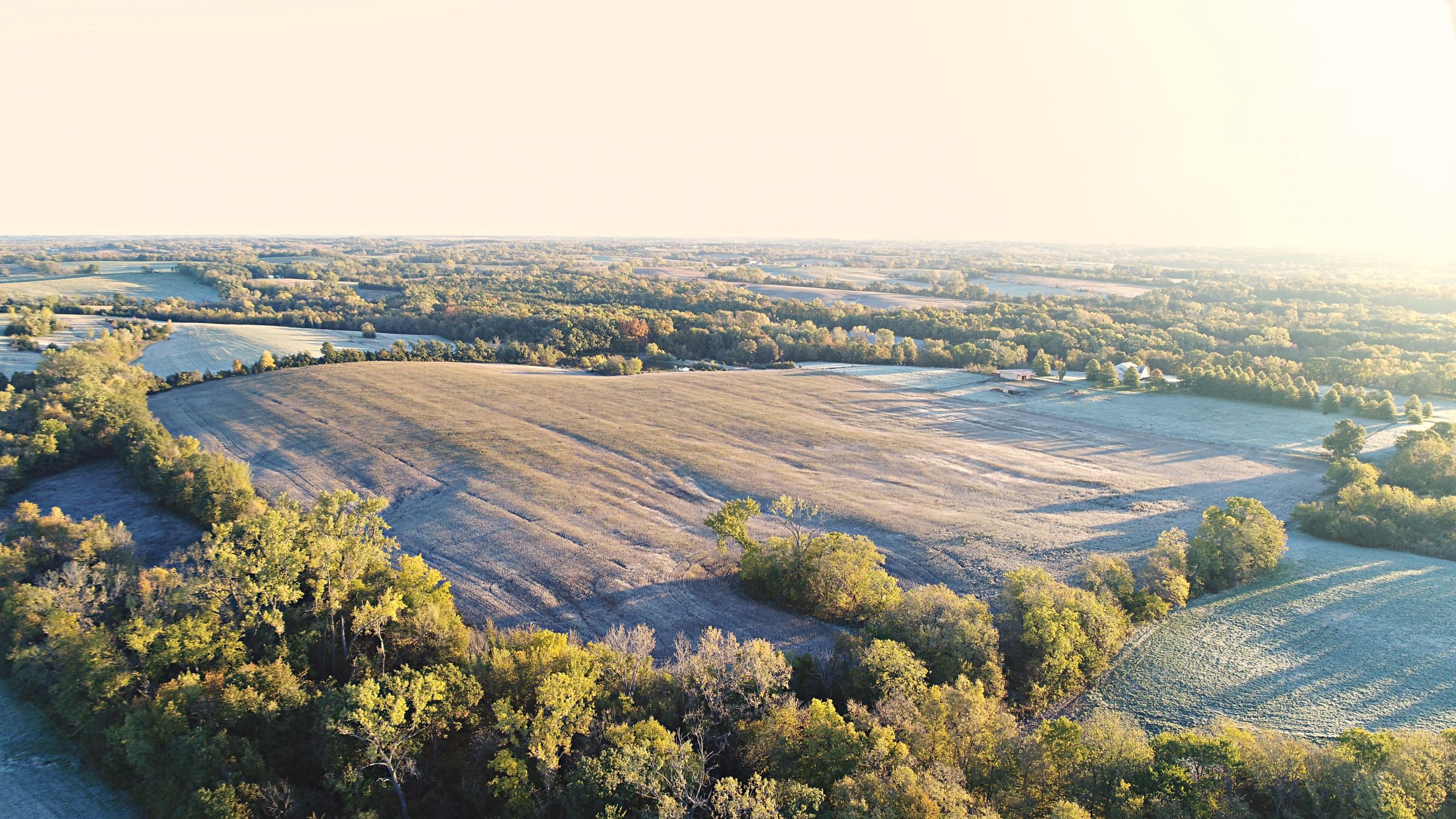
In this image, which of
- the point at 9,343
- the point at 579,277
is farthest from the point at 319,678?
the point at 579,277

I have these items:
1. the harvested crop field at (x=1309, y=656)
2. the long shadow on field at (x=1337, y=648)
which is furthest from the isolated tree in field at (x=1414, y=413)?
the harvested crop field at (x=1309, y=656)

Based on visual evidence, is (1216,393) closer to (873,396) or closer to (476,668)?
(873,396)

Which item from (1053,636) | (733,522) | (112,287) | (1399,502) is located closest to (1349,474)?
(1399,502)

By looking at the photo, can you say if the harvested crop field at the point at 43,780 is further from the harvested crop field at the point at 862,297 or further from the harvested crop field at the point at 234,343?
the harvested crop field at the point at 862,297

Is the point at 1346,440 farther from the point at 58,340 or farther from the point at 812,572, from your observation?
the point at 58,340

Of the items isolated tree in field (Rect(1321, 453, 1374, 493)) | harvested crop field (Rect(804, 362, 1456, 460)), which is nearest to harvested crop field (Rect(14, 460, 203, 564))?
harvested crop field (Rect(804, 362, 1456, 460))

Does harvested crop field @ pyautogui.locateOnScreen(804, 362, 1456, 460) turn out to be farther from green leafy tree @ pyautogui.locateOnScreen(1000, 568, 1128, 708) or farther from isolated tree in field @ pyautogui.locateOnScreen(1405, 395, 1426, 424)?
green leafy tree @ pyautogui.locateOnScreen(1000, 568, 1128, 708)
